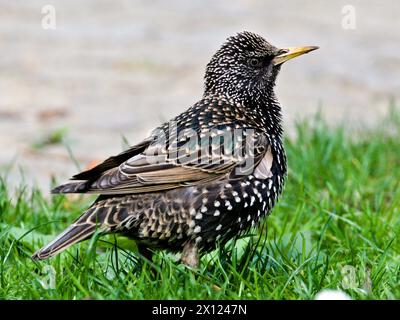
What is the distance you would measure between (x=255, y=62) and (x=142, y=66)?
4.70 m

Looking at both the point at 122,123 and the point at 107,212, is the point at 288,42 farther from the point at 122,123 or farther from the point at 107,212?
the point at 107,212

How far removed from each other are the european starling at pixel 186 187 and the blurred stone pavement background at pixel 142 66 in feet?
7.22

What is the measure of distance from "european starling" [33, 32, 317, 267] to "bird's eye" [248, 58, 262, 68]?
494mm

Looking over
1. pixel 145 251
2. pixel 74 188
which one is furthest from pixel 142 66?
pixel 74 188

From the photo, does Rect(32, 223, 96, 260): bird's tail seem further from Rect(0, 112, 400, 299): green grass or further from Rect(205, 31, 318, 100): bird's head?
Rect(205, 31, 318, 100): bird's head

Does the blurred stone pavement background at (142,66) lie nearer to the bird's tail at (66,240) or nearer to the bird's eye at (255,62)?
the bird's eye at (255,62)

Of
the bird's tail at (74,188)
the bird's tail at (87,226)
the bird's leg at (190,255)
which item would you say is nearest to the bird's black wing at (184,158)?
the bird's tail at (74,188)

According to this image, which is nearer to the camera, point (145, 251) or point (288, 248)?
point (145, 251)

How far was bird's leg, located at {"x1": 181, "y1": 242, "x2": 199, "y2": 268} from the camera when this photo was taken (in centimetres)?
488

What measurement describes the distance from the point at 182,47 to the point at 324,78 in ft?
5.34

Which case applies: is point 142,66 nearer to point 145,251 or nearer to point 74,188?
point 145,251

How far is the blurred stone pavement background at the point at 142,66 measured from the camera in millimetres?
8438

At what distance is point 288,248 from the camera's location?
5.40 meters

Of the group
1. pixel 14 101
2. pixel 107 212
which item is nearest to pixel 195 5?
pixel 14 101
